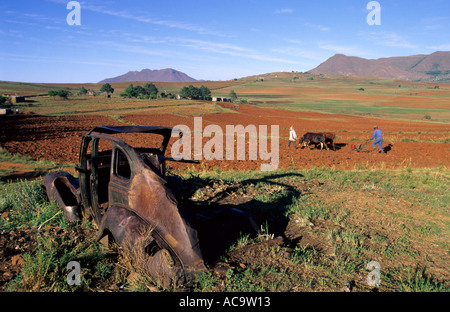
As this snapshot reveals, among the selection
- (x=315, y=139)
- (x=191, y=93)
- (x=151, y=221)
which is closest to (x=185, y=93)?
(x=191, y=93)

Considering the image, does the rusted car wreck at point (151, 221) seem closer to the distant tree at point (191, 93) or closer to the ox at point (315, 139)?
the ox at point (315, 139)

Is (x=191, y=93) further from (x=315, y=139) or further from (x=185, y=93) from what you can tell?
(x=315, y=139)

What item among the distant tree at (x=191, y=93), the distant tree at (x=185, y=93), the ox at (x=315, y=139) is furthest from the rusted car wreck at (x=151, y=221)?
the distant tree at (x=185, y=93)

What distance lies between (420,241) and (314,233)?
72.1 inches

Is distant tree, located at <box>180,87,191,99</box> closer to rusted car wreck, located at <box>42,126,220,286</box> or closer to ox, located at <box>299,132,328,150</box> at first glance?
ox, located at <box>299,132,328,150</box>

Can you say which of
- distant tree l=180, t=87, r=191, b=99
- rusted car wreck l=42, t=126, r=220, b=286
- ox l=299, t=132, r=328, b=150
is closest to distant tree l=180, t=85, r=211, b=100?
distant tree l=180, t=87, r=191, b=99

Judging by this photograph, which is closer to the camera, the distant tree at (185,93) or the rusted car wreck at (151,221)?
the rusted car wreck at (151,221)

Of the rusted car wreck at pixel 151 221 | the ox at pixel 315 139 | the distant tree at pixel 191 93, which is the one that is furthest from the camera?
the distant tree at pixel 191 93

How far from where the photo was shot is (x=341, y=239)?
188 inches

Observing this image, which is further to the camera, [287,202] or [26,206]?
[287,202]

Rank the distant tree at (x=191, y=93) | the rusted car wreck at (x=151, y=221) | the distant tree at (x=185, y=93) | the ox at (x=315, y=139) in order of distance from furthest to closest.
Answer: the distant tree at (x=191, y=93) → the distant tree at (x=185, y=93) → the ox at (x=315, y=139) → the rusted car wreck at (x=151, y=221)
